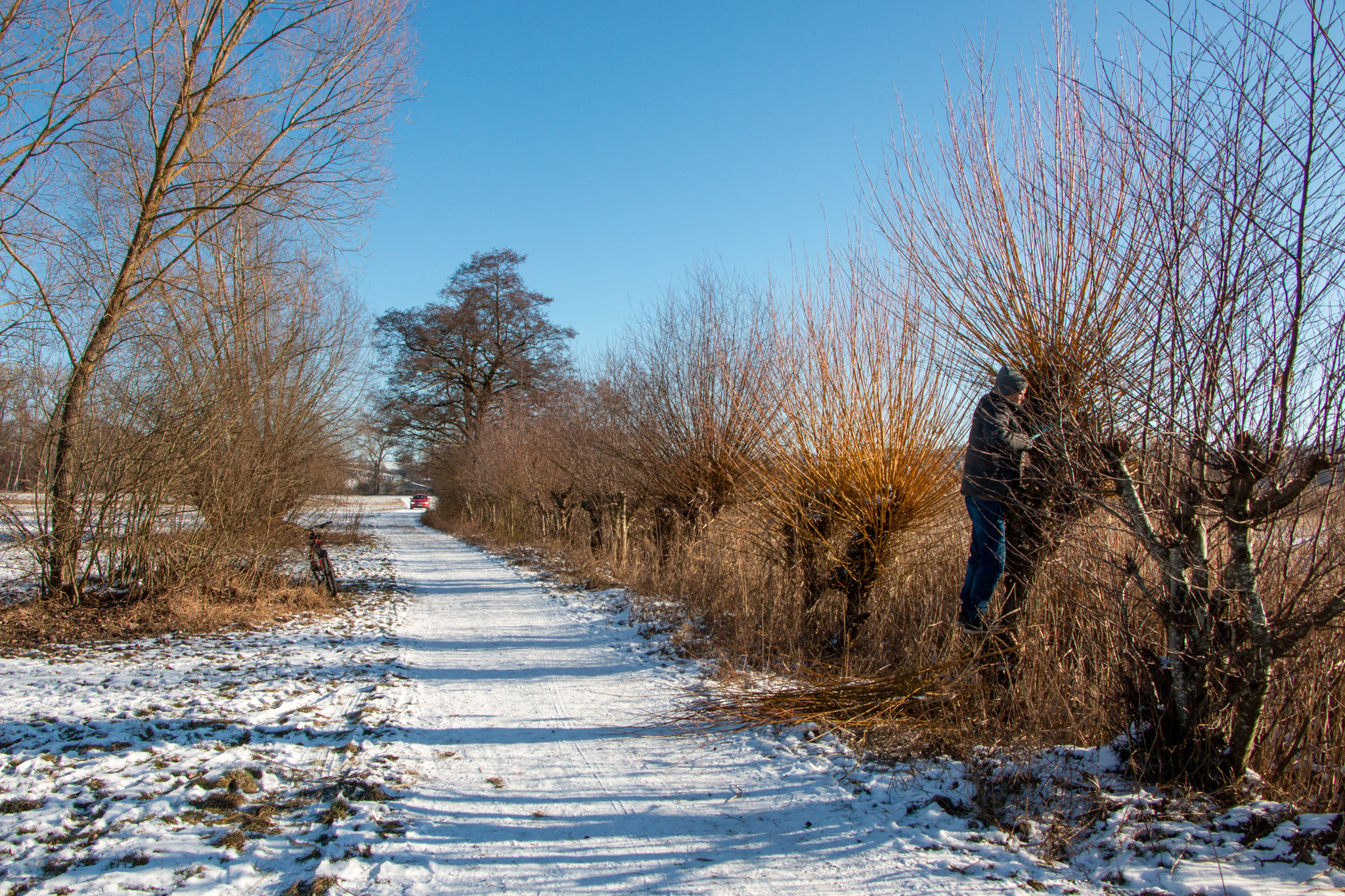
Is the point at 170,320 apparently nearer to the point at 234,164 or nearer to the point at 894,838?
the point at 234,164

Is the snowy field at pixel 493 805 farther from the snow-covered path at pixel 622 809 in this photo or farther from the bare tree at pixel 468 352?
the bare tree at pixel 468 352

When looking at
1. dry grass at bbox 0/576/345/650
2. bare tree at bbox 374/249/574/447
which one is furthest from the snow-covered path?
bare tree at bbox 374/249/574/447

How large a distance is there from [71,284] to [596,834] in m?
7.50

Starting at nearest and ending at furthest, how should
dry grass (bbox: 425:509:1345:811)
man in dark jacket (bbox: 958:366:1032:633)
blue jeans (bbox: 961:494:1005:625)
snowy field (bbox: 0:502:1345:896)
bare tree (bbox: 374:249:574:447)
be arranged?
snowy field (bbox: 0:502:1345:896)
dry grass (bbox: 425:509:1345:811)
man in dark jacket (bbox: 958:366:1032:633)
blue jeans (bbox: 961:494:1005:625)
bare tree (bbox: 374:249:574:447)

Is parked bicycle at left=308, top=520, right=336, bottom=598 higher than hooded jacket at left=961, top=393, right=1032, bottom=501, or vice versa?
hooded jacket at left=961, top=393, right=1032, bottom=501

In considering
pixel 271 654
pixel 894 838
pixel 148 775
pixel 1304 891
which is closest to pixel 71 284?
pixel 271 654

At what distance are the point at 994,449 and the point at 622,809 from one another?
2.85m

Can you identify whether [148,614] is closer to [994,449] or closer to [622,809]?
[622,809]

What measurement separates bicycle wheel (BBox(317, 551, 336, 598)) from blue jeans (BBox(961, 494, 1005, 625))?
7840mm

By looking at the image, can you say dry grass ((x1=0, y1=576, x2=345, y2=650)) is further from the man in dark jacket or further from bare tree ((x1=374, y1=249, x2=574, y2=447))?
bare tree ((x1=374, y1=249, x2=574, y2=447))

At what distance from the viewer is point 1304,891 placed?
2.17 meters

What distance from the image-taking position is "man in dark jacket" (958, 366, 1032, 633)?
3678mm

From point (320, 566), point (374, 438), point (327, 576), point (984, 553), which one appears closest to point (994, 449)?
point (984, 553)

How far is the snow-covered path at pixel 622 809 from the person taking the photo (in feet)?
8.49
